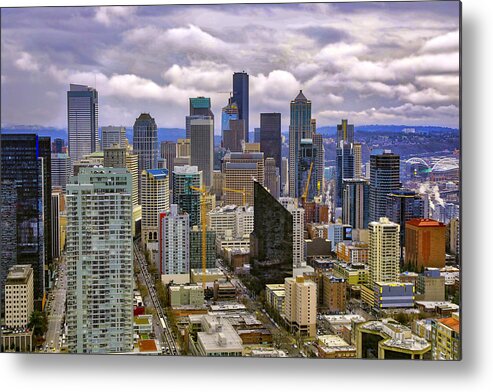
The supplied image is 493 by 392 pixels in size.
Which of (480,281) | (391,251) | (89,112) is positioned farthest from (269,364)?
(89,112)

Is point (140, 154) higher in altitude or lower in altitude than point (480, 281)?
higher

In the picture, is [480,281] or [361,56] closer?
[480,281]

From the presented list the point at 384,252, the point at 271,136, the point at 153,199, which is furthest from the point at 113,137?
the point at 384,252

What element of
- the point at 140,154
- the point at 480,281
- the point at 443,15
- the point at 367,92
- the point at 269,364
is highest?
the point at 443,15

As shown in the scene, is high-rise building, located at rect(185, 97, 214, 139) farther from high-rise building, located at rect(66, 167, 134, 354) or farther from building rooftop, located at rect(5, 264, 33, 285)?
building rooftop, located at rect(5, 264, 33, 285)

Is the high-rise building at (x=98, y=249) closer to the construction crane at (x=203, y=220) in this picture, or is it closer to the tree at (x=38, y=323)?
the tree at (x=38, y=323)

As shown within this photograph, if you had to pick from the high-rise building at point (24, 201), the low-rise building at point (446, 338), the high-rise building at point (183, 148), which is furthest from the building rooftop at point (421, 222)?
the high-rise building at point (24, 201)

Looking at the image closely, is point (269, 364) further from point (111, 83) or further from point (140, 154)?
point (111, 83)

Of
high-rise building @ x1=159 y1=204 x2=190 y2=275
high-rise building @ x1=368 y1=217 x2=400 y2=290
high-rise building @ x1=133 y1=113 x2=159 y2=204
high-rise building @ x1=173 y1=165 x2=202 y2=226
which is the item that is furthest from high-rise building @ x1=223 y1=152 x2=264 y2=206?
high-rise building @ x1=368 y1=217 x2=400 y2=290

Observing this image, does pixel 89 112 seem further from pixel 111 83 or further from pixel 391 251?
pixel 391 251
